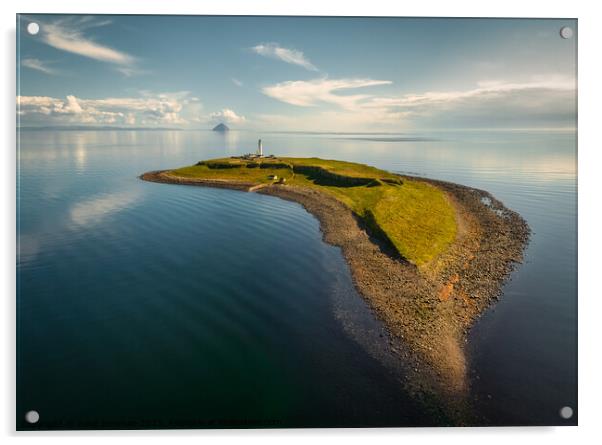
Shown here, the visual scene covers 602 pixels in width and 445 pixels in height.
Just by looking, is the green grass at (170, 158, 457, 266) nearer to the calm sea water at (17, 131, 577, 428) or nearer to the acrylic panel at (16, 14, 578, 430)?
the acrylic panel at (16, 14, 578, 430)

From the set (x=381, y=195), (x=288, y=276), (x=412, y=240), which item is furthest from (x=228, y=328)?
(x=381, y=195)

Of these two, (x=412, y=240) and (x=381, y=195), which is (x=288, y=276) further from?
(x=381, y=195)

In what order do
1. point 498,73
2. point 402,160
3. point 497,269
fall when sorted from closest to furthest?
point 498,73
point 497,269
point 402,160

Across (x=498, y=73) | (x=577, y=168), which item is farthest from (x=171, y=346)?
(x=498, y=73)

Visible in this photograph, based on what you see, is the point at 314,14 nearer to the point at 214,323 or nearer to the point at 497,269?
the point at 214,323

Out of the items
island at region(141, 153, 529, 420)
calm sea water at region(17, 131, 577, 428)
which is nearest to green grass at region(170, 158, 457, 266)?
island at region(141, 153, 529, 420)

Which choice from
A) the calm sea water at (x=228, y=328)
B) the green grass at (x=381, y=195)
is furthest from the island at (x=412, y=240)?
the calm sea water at (x=228, y=328)
